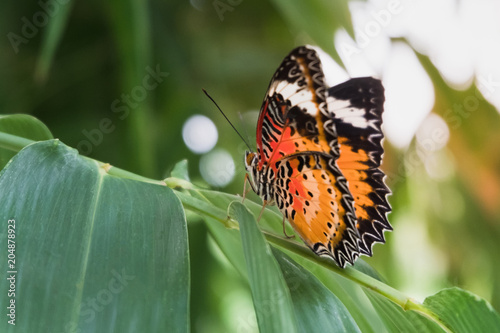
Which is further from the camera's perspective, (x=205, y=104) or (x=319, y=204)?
(x=205, y=104)

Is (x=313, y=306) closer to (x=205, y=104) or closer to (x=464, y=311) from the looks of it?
(x=464, y=311)

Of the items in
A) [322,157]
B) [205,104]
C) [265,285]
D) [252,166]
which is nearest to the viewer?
[265,285]

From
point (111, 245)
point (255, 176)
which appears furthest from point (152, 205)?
point (255, 176)

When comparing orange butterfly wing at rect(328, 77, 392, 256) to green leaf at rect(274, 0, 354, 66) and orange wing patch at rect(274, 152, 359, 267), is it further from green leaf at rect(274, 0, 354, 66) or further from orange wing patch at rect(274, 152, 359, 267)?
green leaf at rect(274, 0, 354, 66)

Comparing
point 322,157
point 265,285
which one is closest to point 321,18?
point 322,157

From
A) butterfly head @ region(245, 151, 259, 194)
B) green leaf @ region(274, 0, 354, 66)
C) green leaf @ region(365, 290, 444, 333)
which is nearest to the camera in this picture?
green leaf @ region(365, 290, 444, 333)

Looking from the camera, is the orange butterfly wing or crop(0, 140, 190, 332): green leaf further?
the orange butterfly wing

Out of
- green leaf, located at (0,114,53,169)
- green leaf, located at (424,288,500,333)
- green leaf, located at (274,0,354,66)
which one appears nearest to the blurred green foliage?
green leaf, located at (274,0,354,66)
